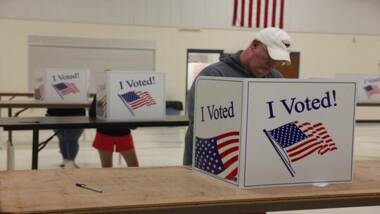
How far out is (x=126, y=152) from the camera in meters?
4.03

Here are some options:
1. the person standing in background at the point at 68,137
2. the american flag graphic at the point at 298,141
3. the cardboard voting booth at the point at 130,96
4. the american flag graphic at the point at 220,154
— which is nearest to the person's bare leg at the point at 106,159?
the cardboard voting booth at the point at 130,96

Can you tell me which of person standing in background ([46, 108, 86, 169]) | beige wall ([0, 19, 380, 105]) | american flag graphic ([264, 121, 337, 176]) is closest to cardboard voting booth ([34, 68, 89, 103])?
Answer: person standing in background ([46, 108, 86, 169])

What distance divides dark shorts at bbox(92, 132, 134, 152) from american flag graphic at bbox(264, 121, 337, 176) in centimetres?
268

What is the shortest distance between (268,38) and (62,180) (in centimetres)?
99

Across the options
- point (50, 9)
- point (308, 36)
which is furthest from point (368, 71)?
point (50, 9)

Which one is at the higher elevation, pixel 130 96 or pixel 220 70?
pixel 220 70

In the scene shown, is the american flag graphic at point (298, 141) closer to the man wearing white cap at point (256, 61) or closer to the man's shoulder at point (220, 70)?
the man wearing white cap at point (256, 61)

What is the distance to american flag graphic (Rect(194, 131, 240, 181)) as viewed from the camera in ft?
4.61

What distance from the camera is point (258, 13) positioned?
397 inches

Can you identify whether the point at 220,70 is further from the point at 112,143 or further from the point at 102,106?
the point at 112,143

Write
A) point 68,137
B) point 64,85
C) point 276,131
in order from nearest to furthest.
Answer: point 276,131 < point 68,137 < point 64,85

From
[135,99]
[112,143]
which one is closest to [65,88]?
[112,143]

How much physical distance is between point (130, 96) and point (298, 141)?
8.02ft

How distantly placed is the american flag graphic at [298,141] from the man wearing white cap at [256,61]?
1.68ft
